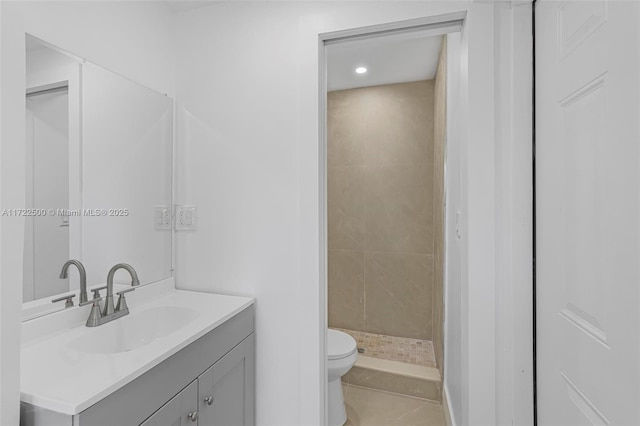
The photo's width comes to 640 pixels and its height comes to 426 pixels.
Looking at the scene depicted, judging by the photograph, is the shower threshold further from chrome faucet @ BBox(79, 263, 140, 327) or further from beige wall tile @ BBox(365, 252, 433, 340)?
chrome faucet @ BBox(79, 263, 140, 327)

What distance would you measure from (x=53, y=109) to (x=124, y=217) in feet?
A: 1.61

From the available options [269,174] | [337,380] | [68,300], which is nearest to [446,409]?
[337,380]

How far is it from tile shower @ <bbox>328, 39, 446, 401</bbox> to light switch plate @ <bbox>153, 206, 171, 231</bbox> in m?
1.71

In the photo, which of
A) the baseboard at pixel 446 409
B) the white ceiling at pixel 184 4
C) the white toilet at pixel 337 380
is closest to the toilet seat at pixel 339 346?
the white toilet at pixel 337 380

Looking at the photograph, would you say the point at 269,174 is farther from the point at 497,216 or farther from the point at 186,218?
the point at 497,216

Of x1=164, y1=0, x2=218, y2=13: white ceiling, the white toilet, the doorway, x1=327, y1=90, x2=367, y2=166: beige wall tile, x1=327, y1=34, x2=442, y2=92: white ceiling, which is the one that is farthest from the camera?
x1=327, y1=90, x2=367, y2=166: beige wall tile

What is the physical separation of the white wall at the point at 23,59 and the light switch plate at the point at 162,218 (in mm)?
605

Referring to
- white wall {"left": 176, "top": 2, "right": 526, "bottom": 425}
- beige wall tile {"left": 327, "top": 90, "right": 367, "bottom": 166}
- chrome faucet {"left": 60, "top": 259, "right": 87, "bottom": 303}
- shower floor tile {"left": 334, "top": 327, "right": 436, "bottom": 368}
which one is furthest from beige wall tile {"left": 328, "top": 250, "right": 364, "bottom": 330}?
chrome faucet {"left": 60, "top": 259, "right": 87, "bottom": 303}

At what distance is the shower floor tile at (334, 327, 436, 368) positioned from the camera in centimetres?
253

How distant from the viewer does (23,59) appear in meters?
0.78

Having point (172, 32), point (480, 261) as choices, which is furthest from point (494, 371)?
point (172, 32)

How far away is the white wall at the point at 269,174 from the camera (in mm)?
1362

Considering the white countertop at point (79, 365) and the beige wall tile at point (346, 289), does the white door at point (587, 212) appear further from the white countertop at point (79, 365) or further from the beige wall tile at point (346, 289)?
the beige wall tile at point (346, 289)

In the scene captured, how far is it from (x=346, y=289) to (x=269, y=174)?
1.90 metres
